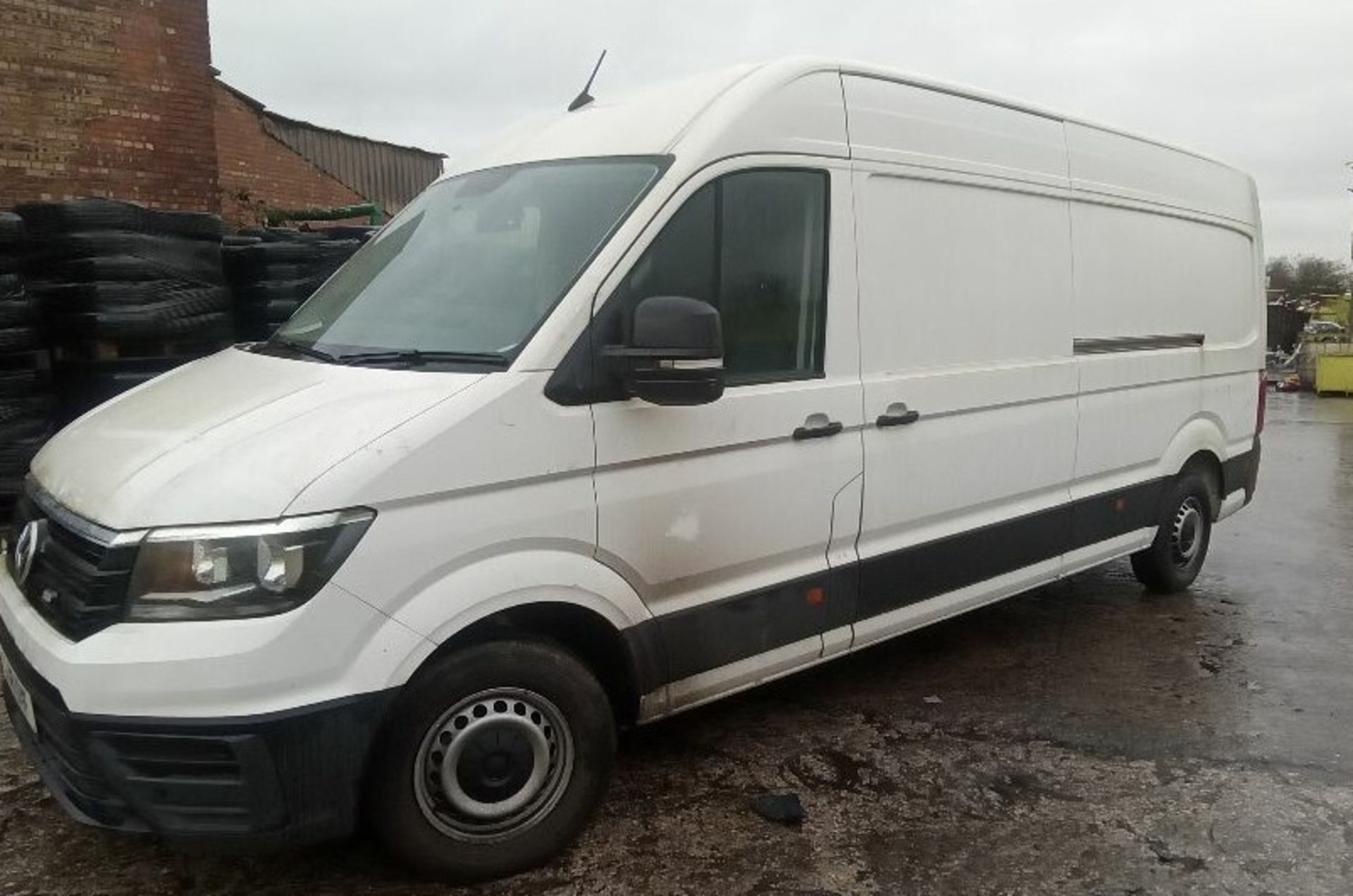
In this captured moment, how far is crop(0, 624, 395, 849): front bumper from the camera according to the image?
2506mm

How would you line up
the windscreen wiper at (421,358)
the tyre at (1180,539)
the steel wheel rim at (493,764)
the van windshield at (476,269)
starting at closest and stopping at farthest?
1. the steel wheel rim at (493,764)
2. the windscreen wiper at (421,358)
3. the van windshield at (476,269)
4. the tyre at (1180,539)

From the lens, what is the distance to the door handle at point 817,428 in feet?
11.8

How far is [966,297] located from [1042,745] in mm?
1781

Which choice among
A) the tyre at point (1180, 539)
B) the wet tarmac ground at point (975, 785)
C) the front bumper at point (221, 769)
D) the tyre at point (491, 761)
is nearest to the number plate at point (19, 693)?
the front bumper at point (221, 769)

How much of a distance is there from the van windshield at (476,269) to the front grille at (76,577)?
2.94 ft

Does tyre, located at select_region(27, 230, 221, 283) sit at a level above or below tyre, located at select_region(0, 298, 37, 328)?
above

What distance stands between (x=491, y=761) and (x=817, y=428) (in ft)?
5.10

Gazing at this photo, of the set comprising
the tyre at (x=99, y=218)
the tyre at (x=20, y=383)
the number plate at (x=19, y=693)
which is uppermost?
the tyre at (x=99, y=218)

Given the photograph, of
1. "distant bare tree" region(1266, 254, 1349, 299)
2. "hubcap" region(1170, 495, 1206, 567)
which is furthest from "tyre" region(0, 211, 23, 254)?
"distant bare tree" region(1266, 254, 1349, 299)

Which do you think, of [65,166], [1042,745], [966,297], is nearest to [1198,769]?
[1042,745]

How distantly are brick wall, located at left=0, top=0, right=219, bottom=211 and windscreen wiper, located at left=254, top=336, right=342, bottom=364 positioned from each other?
6074 mm

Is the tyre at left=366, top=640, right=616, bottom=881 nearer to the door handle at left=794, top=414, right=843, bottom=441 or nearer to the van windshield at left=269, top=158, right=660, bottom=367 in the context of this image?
the van windshield at left=269, top=158, right=660, bottom=367

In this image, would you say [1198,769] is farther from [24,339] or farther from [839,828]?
[24,339]

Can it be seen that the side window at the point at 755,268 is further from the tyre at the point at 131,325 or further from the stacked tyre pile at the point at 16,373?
the stacked tyre pile at the point at 16,373
